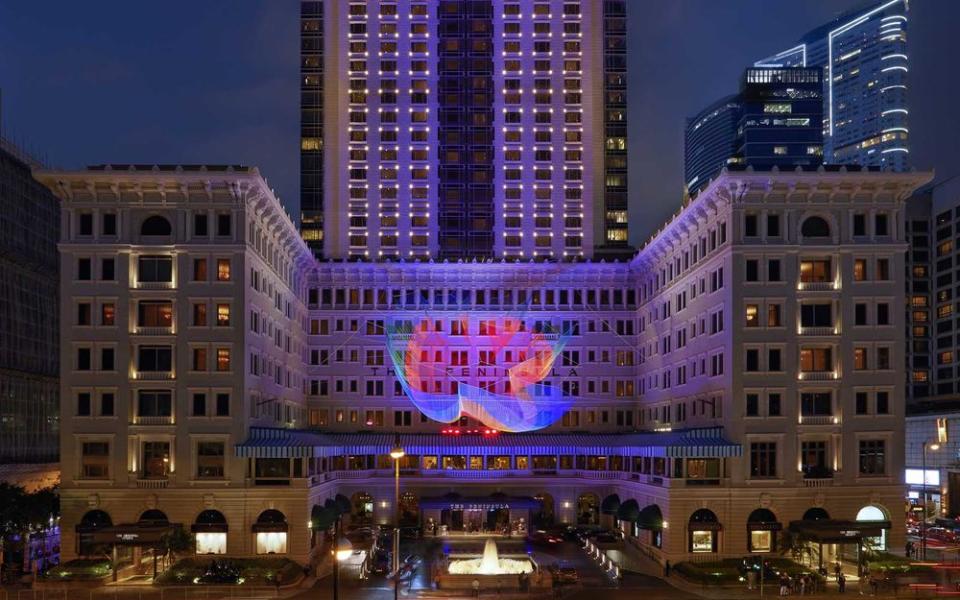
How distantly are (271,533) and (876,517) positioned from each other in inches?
1824

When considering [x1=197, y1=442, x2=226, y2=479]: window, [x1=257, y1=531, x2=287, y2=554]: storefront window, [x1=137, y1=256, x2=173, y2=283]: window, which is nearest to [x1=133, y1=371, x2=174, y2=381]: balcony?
[x1=197, y1=442, x2=226, y2=479]: window

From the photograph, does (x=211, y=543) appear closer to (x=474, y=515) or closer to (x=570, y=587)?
(x=570, y=587)

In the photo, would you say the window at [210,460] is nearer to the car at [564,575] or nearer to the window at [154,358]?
the window at [154,358]

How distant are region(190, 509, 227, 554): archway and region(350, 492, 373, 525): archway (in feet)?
103

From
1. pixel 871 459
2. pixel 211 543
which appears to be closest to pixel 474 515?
pixel 211 543

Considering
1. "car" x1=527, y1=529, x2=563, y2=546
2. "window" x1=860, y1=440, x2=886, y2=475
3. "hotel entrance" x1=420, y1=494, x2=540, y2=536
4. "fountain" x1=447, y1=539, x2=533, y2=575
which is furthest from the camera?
"hotel entrance" x1=420, y1=494, x2=540, y2=536

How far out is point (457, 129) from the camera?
495 ft

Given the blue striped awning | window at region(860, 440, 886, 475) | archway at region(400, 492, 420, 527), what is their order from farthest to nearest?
archway at region(400, 492, 420, 527) < window at region(860, 440, 886, 475) < the blue striped awning

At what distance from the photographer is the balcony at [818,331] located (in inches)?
3187

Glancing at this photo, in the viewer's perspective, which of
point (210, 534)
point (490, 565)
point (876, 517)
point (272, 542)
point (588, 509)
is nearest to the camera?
point (490, 565)

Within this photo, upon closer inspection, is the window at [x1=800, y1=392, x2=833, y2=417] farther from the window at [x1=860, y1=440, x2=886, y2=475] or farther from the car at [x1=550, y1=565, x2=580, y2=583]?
the car at [x1=550, y1=565, x2=580, y2=583]

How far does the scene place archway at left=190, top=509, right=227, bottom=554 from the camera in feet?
255

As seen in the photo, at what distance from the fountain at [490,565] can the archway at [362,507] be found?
34.2 metres

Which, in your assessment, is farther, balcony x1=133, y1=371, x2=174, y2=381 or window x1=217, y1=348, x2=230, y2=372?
window x1=217, y1=348, x2=230, y2=372
